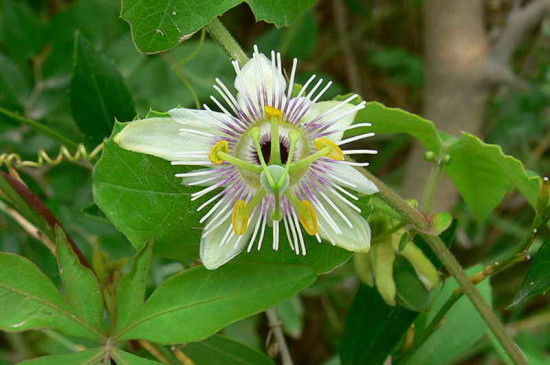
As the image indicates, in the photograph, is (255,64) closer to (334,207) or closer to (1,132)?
(334,207)

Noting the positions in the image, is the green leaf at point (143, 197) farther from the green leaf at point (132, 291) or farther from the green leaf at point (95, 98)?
the green leaf at point (95, 98)

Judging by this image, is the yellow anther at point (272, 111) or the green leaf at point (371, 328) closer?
the yellow anther at point (272, 111)

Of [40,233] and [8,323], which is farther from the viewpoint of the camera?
[40,233]

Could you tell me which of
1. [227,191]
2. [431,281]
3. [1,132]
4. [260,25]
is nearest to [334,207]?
[227,191]

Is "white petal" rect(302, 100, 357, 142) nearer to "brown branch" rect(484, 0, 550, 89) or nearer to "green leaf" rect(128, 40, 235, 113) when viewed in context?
"green leaf" rect(128, 40, 235, 113)

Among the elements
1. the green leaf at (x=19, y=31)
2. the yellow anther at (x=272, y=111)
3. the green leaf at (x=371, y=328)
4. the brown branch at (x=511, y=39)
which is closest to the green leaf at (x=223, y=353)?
the green leaf at (x=371, y=328)

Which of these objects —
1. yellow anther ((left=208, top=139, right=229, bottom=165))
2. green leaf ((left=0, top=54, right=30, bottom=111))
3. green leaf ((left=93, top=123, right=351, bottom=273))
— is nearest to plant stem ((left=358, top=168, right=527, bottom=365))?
green leaf ((left=93, top=123, right=351, bottom=273))

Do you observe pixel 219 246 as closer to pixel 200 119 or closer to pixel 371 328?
pixel 200 119
